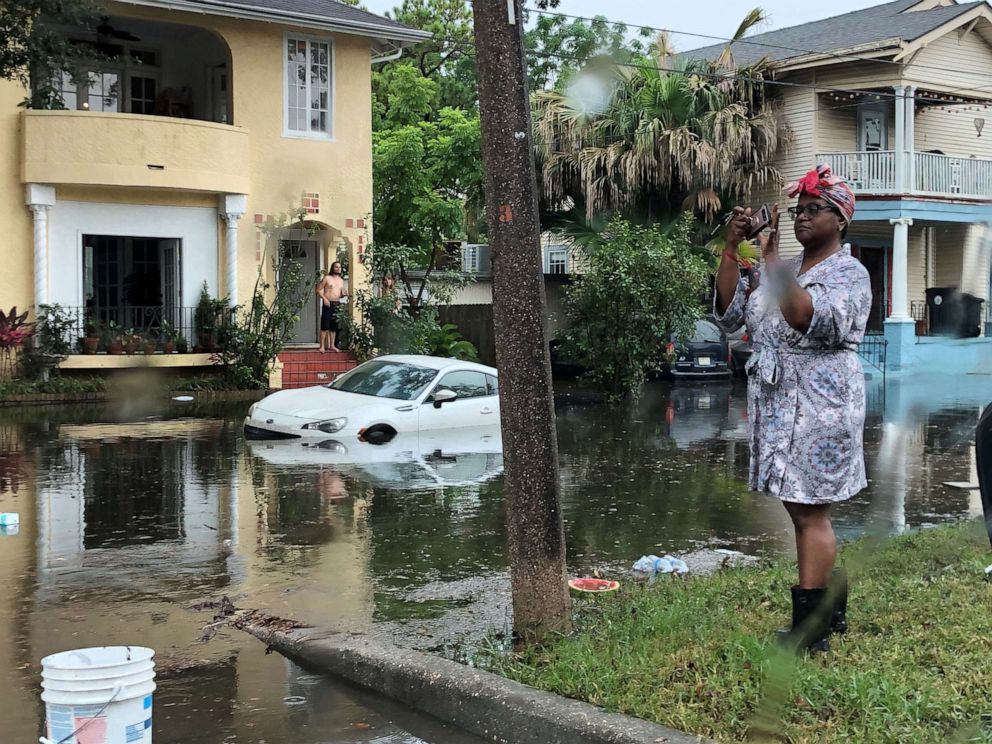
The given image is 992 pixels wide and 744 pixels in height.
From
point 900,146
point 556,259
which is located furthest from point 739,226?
point 556,259

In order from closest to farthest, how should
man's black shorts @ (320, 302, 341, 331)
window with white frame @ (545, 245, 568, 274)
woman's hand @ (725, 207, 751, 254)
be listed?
woman's hand @ (725, 207, 751, 254)
man's black shorts @ (320, 302, 341, 331)
window with white frame @ (545, 245, 568, 274)

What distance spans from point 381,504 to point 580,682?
5686 mm

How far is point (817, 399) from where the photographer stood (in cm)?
478

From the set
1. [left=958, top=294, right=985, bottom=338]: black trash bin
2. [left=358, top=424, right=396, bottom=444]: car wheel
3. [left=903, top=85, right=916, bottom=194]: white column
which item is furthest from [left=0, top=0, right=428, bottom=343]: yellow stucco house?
[left=958, top=294, right=985, bottom=338]: black trash bin

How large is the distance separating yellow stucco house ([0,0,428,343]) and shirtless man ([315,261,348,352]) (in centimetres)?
109

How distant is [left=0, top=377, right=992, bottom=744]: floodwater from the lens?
202 inches

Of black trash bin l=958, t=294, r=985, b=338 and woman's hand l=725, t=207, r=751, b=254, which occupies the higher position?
woman's hand l=725, t=207, r=751, b=254

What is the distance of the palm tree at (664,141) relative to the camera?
27.5 m

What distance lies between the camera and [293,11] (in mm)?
22656

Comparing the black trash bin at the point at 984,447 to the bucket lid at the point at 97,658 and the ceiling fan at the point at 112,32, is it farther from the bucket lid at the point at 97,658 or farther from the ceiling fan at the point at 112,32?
the ceiling fan at the point at 112,32

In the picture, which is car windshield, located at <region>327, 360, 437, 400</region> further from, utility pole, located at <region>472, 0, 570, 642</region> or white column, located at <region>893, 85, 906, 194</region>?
white column, located at <region>893, 85, 906, 194</region>

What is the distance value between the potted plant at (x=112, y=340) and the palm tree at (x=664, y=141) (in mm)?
11537

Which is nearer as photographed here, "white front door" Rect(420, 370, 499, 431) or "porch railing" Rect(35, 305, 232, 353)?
"white front door" Rect(420, 370, 499, 431)

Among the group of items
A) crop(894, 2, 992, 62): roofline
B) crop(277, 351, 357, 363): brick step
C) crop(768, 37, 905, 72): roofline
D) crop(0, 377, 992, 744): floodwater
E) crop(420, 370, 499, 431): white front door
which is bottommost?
crop(0, 377, 992, 744): floodwater
